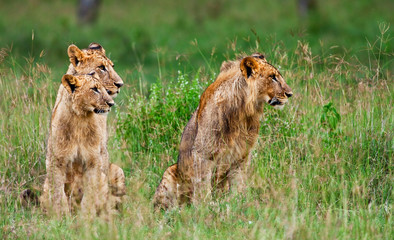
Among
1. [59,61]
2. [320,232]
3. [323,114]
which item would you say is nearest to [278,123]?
[323,114]

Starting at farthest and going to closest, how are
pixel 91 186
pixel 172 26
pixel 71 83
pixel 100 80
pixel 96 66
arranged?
pixel 172 26
pixel 96 66
pixel 100 80
pixel 91 186
pixel 71 83

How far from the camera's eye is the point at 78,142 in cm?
570

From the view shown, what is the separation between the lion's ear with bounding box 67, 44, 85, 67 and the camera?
598cm

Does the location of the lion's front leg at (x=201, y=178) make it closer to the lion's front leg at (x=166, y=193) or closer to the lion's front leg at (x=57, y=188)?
the lion's front leg at (x=166, y=193)

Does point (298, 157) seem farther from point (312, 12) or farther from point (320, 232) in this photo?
point (312, 12)

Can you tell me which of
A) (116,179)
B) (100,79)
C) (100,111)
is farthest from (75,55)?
(116,179)

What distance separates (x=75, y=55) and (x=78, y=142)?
88cm

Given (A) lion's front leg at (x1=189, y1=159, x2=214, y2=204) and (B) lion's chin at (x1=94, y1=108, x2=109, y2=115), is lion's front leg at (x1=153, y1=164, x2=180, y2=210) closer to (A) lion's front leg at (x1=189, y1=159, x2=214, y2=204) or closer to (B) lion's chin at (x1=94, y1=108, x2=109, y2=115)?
(A) lion's front leg at (x1=189, y1=159, x2=214, y2=204)

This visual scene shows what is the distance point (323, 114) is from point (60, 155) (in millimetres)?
2571

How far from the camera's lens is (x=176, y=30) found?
19.9 meters

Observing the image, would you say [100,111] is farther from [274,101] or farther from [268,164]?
[268,164]

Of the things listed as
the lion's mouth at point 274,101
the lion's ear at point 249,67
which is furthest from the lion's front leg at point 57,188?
the lion's mouth at point 274,101

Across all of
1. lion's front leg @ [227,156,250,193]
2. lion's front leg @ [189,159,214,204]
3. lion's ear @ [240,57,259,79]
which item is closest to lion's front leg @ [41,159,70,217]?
lion's front leg @ [189,159,214,204]

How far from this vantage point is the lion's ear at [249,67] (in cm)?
562
